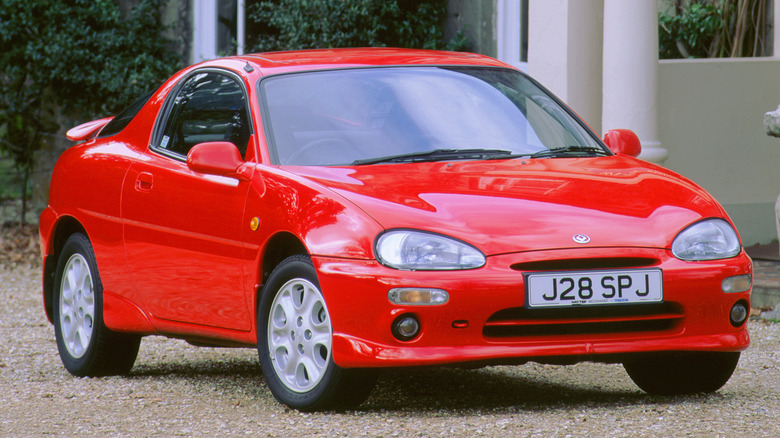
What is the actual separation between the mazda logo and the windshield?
89cm

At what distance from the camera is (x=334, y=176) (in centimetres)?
543

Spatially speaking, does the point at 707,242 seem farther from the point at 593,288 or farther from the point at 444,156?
the point at 444,156

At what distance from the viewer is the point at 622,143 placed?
20.7 feet

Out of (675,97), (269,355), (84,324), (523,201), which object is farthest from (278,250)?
(675,97)

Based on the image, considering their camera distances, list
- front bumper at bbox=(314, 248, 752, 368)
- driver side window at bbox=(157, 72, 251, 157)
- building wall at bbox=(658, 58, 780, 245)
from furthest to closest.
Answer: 1. building wall at bbox=(658, 58, 780, 245)
2. driver side window at bbox=(157, 72, 251, 157)
3. front bumper at bbox=(314, 248, 752, 368)

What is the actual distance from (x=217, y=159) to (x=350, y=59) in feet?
3.00

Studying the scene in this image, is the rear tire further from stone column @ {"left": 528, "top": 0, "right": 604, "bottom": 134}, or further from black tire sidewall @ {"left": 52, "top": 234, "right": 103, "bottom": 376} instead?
stone column @ {"left": 528, "top": 0, "right": 604, "bottom": 134}

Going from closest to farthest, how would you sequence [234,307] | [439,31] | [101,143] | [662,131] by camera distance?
[234,307] → [101,143] → [662,131] → [439,31]

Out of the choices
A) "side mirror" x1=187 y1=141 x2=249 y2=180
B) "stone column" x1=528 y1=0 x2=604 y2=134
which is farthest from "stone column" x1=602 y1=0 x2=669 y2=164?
"side mirror" x1=187 y1=141 x2=249 y2=180

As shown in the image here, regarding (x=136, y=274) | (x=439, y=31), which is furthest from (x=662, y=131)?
(x=136, y=274)

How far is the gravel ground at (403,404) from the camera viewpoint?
5.05 meters

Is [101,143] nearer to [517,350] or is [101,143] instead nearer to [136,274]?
[136,274]

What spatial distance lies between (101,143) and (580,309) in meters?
3.16

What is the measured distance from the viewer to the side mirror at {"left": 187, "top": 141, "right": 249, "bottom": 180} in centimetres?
571
